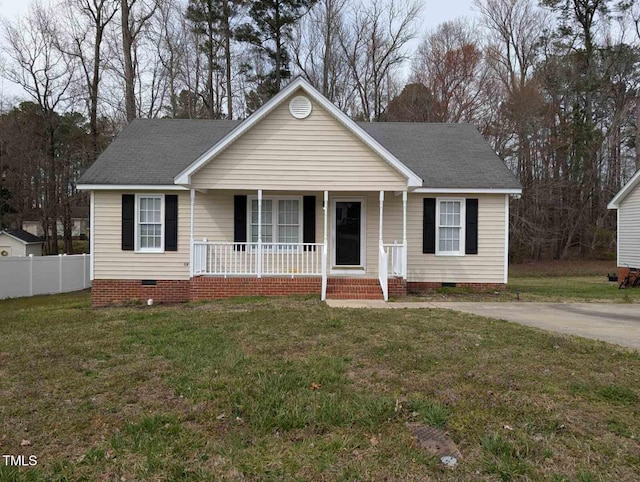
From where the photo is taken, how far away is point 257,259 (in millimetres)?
11492

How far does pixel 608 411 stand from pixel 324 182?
859 centimetres

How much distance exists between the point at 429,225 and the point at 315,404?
9663mm

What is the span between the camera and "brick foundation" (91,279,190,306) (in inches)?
493

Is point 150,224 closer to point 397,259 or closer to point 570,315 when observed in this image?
point 397,259

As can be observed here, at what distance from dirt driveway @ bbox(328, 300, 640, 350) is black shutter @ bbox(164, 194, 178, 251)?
16.6 feet

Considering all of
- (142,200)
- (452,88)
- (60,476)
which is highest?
(452,88)

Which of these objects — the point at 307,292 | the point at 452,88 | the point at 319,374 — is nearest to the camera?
the point at 319,374

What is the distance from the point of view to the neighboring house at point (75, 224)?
35312 millimetres

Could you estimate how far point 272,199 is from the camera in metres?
12.8

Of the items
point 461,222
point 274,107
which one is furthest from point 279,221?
point 461,222

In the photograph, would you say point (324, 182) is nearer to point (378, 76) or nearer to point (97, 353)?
point (97, 353)

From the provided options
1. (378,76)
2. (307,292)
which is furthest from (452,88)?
(307,292)

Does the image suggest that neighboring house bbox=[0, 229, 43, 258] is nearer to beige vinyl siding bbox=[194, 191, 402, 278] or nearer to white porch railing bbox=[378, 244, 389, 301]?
beige vinyl siding bbox=[194, 191, 402, 278]

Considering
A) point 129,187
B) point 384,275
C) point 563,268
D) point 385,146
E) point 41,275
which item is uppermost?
point 385,146
